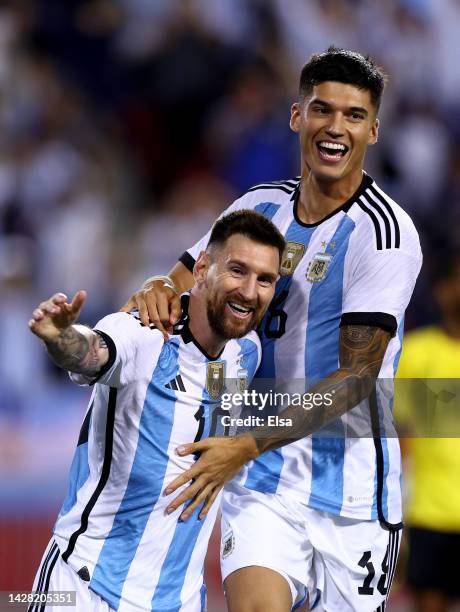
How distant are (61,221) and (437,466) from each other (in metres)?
4.02

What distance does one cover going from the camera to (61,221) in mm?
9000

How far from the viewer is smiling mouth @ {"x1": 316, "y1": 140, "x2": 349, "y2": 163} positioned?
13.8ft

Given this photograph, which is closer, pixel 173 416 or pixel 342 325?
pixel 173 416

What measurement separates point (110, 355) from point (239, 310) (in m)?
0.49

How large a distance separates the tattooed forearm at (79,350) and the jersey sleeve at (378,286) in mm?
1046

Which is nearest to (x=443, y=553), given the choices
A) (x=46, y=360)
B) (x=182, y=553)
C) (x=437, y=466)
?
(x=437, y=466)

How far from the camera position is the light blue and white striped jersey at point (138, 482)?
142 inches

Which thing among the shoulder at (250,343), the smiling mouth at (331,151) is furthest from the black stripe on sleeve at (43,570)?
the smiling mouth at (331,151)

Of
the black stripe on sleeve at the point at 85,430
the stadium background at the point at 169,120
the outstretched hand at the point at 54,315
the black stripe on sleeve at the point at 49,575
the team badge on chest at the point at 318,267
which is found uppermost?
the stadium background at the point at 169,120

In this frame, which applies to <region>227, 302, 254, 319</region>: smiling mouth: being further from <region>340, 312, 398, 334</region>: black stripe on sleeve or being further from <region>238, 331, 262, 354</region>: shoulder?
<region>340, 312, 398, 334</region>: black stripe on sleeve

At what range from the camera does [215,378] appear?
12.4ft

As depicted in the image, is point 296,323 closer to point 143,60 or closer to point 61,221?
point 61,221

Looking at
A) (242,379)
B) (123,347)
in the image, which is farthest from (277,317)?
(123,347)

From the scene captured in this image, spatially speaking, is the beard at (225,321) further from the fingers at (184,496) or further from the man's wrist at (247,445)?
the fingers at (184,496)
